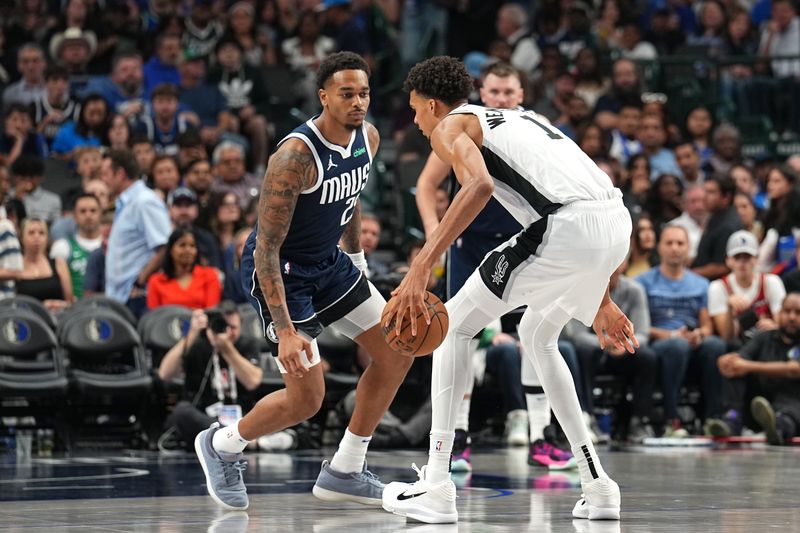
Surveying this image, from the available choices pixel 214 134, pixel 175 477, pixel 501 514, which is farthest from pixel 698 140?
pixel 501 514

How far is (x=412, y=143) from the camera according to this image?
16141 mm

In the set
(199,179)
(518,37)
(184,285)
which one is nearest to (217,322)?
(184,285)

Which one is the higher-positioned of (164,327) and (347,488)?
(164,327)

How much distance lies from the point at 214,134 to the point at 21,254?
12.9 ft

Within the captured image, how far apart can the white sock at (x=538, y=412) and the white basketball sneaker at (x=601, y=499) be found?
9.36ft

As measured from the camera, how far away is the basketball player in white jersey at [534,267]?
269 inches

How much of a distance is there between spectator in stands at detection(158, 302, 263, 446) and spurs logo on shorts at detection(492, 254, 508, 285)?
4.73 metres

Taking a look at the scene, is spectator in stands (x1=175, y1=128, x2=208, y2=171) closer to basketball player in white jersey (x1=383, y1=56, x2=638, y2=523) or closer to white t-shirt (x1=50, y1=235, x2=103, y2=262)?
white t-shirt (x1=50, y1=235, x2=103, y2=262)

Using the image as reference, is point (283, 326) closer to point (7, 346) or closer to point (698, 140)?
point (7, 346)

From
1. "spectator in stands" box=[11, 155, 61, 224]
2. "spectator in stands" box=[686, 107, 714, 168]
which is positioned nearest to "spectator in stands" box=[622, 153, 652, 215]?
"spectator in stands" box=[686, 107, 714, 168]

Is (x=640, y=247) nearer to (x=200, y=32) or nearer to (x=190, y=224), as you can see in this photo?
(x=190, y=224)

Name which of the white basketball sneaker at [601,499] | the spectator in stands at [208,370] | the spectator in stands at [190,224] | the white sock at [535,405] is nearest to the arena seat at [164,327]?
the spectator in stands at [208,370]

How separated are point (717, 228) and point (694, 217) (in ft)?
3.11

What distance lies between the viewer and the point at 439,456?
6.86 m
